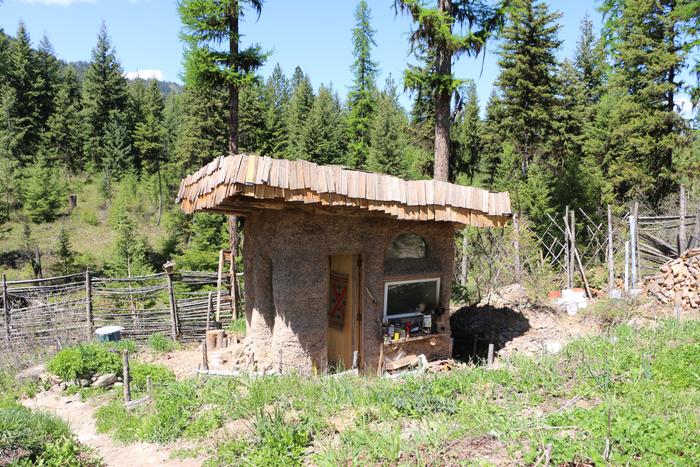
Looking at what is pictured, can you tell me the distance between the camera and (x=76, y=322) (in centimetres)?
1230

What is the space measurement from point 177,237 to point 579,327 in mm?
25392

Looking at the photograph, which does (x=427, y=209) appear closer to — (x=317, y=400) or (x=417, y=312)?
(x=417, y=312)

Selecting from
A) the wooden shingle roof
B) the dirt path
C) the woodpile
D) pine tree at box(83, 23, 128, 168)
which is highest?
pine tree at box(83, 23, 128, 168)

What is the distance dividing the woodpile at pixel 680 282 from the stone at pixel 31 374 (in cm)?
1509

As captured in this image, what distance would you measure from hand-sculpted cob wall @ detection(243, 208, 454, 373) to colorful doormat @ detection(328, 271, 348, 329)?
0.55m

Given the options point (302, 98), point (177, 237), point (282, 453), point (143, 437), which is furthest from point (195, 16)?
point (302, 98)

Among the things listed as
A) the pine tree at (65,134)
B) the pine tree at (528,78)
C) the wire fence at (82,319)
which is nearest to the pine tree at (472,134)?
the pine tree at (528,78)

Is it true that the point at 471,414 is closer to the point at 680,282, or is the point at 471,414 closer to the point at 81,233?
the point at 680,282

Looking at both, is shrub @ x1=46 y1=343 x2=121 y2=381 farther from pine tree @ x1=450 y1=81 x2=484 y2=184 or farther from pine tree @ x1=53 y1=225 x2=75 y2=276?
pine tree @ x1=450 y1=81 x2=484 y2=184

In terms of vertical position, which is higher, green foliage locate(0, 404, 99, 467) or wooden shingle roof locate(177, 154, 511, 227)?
wooden shingle roof locate(177, 154, 511, 227)

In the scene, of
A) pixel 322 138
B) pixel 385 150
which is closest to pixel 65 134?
pixel 322 138

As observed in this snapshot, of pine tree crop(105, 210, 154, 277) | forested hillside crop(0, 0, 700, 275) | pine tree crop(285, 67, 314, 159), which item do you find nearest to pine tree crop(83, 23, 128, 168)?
forested hillside crop(0, 0, 700, 275)

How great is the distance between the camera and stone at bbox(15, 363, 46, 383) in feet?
30.1

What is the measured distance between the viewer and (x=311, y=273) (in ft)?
26.6
